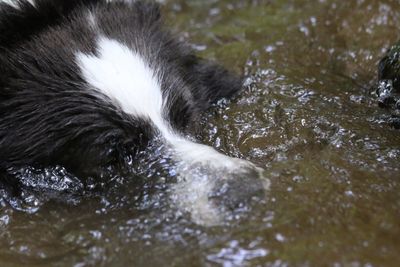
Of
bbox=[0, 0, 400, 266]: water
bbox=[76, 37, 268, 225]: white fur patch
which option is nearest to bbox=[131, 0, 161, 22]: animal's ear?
bbox=[76, 37, 268, 225]: white fur patch

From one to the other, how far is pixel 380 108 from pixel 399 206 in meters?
0.99

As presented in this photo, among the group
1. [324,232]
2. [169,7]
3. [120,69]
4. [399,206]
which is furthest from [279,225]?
[169,7]

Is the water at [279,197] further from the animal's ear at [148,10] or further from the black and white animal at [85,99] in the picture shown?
the animal's ear at [148,10]

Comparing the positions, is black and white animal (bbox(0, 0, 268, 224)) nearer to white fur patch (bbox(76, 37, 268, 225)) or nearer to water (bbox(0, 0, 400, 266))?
white fur patch (bbox(76, 37, 268, 225))

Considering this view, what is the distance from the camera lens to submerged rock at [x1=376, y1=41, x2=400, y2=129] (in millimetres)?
3248

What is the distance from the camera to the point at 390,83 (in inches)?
132

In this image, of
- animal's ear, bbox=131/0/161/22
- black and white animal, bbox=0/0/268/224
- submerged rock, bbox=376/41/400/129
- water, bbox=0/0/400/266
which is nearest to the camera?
water, bbox=0/0/400/266

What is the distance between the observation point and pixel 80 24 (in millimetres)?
3213

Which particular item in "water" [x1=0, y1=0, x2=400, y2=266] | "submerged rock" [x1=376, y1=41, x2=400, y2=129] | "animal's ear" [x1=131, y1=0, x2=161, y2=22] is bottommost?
"water" [x1=0, y1=0, x2=400, y2=266]

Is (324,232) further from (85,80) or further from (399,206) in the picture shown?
(85,80)

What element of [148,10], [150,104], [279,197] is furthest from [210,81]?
[279,197]

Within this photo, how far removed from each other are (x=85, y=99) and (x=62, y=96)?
124 mm

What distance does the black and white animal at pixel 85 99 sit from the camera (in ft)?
9.45

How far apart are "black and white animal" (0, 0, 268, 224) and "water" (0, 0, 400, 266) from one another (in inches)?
5.6
